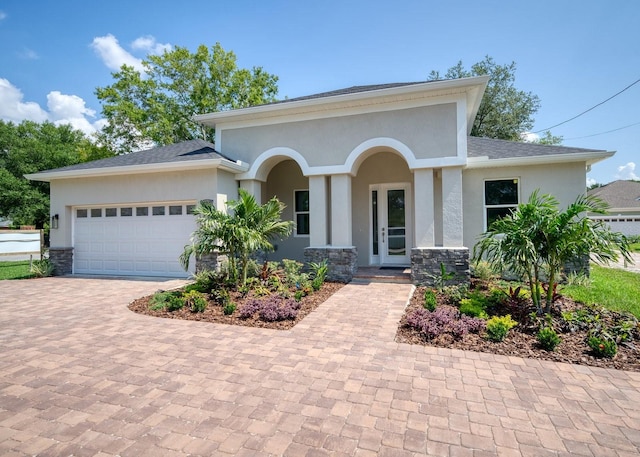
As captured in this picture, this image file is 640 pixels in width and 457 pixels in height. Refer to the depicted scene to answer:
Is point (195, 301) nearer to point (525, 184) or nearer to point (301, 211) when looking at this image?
point (301, 211)

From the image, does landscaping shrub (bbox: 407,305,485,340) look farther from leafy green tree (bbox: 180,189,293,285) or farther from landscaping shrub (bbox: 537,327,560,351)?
leafy green tree (bbox: 180,189,293,285)

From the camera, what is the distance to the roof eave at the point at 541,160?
8.38m

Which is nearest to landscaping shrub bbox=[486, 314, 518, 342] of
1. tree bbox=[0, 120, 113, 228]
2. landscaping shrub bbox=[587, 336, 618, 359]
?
landscaping shrub bbox=[587, 336, 618, 359]

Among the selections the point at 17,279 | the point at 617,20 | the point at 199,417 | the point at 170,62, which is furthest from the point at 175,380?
the point at 170,62

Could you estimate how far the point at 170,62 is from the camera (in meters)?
23.5

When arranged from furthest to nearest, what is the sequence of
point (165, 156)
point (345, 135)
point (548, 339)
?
point (165, 156), point (345, 135), point (548, 339)

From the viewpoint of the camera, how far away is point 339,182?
30.6ft

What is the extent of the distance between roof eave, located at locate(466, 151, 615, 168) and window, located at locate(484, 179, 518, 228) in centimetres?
58

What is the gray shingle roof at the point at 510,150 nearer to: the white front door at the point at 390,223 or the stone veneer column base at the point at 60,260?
the white front door at the point at 390,223

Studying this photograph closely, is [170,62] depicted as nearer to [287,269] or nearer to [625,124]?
[287,269]

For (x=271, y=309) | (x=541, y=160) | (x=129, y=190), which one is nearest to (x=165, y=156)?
(x=129, y=190)

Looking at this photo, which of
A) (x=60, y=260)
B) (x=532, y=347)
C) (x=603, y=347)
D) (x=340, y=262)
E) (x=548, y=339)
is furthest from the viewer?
(x=60, y=260)

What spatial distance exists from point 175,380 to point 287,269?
4952 millimetres

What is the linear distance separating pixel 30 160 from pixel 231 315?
3639 centimetres
